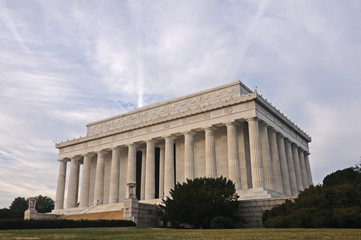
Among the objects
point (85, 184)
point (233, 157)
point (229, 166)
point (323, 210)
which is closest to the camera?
point (323, 210)

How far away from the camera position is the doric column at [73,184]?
63.8m

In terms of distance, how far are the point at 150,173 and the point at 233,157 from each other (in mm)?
14700

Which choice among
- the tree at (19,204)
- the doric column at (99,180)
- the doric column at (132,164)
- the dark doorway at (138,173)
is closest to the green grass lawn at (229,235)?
the doric column at (132,164)

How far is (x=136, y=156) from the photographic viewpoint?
61.7 metres

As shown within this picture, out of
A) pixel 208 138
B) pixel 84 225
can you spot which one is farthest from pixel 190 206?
pixel 208 138

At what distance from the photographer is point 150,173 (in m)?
54.2

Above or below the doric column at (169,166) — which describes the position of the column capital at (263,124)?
above

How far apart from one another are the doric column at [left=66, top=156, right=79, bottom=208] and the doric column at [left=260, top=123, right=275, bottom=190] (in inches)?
1457

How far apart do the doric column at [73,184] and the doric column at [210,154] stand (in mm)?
29723

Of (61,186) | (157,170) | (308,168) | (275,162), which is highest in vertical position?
(308,168)

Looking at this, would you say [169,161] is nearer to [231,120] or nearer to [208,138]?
[208,138]

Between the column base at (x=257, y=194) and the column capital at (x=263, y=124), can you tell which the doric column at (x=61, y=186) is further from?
the column capital at (x=263, y=124)

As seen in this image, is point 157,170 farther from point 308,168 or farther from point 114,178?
point 308,168

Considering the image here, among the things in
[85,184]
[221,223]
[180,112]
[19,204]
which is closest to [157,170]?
[180,112]
